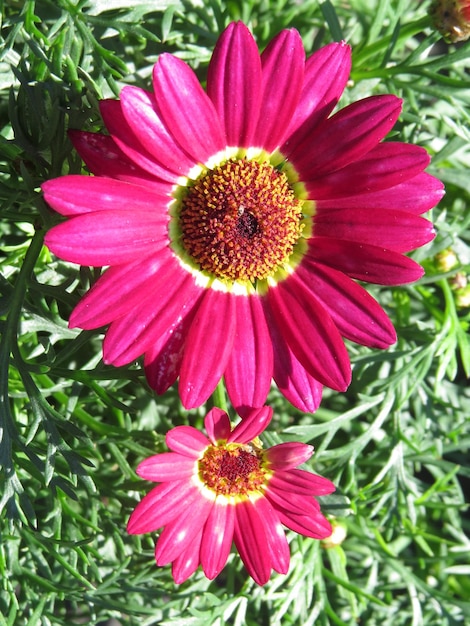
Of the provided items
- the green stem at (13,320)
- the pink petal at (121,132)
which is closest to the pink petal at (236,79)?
the pink petal at (121,132)

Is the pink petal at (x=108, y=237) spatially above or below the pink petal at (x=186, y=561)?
above

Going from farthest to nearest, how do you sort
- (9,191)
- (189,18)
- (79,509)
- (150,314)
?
(79,509), (189,18), (9,191), (150,314)

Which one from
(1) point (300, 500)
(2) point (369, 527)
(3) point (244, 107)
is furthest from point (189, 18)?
(2) point (369, 527)

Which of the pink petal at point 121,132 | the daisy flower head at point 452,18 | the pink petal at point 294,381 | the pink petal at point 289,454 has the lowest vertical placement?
the pink petal at point 289,454

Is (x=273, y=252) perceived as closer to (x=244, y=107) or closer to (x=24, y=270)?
(x=244, y=107)

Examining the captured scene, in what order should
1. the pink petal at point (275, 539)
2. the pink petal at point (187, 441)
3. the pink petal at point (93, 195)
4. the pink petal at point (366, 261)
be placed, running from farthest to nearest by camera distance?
1. the pink petal at point (275, 539)
2. the pink petal at point (187, 441)
3. the pink petal at point (366, 261)
4. the pink petal at point (93, 195)

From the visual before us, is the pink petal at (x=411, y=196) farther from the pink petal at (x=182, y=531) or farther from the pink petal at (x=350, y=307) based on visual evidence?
the pink petal at (x=182, y=531)
